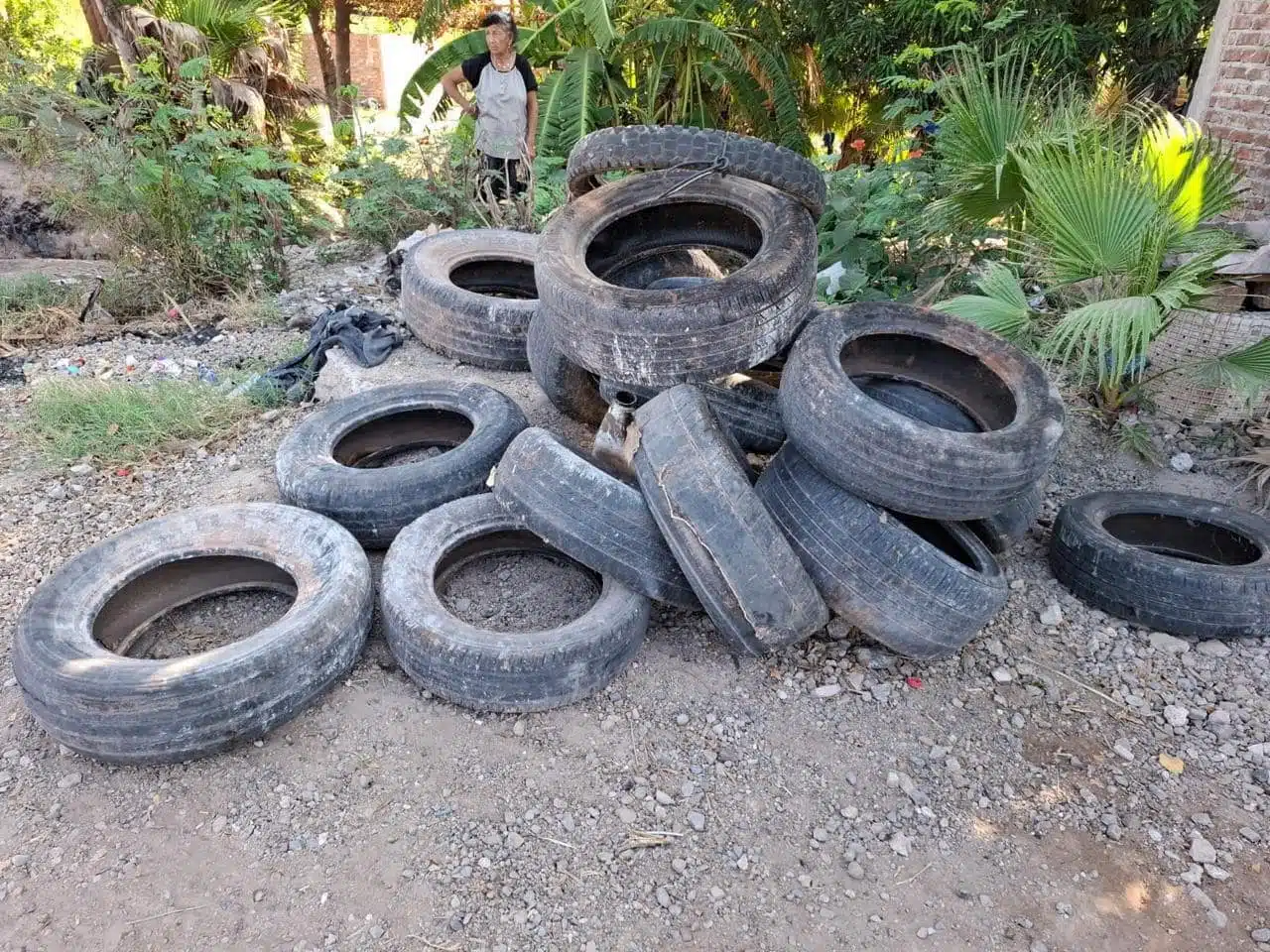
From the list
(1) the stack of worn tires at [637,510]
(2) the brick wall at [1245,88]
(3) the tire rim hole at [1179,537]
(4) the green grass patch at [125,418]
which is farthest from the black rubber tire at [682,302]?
(2) the brick wall at [1245,88]

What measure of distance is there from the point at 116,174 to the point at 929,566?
6.86m

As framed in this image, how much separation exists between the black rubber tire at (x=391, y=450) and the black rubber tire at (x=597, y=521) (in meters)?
0.74

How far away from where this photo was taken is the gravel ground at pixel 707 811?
8.06 feet

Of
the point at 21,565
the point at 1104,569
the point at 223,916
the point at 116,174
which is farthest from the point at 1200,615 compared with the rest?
the point at 116,174

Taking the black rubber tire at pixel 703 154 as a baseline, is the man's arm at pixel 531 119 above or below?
below

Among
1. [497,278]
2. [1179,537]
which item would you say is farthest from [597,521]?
[497,278]

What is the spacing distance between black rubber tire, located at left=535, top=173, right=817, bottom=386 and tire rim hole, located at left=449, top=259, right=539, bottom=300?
188 centimetres

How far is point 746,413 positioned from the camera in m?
4.01

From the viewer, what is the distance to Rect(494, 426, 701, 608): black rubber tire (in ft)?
10.7

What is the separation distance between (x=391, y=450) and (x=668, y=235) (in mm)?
2091

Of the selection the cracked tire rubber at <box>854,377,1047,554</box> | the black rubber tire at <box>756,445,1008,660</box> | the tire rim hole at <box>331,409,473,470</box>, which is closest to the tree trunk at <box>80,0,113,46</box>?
the tire rim hole at <box>331,409,473,470</box>

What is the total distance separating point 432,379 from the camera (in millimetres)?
4832

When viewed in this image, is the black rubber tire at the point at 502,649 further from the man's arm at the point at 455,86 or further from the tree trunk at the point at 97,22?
the tree trunk at the point at 97,22

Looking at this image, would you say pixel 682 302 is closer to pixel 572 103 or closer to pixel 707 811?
pixel 707 811
